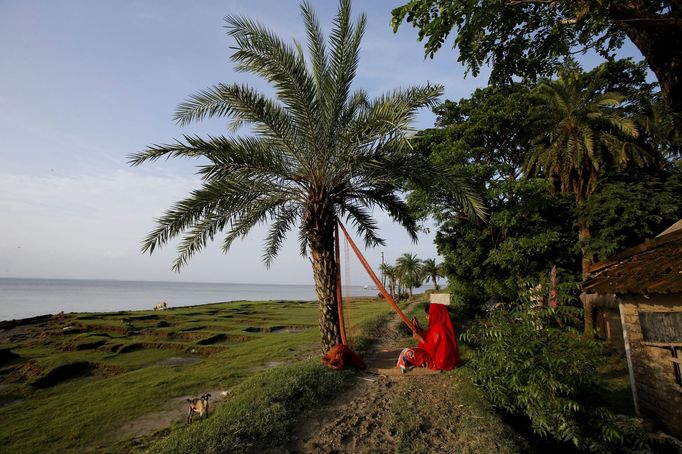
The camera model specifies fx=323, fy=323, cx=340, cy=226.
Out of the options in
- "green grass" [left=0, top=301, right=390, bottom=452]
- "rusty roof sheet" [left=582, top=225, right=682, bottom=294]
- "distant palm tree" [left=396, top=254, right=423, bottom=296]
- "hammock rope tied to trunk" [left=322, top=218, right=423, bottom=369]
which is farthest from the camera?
"distant palm tree" [left=396, top=254, right=423, bottom=296]

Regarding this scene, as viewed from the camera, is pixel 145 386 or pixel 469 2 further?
pixel 145 386

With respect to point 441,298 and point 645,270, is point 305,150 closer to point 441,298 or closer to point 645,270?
point 441,298

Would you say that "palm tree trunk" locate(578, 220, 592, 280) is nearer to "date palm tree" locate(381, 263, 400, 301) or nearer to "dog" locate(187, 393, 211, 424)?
"dog" locate(187, 393, 211, 424)

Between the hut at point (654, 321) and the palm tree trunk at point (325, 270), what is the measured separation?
6.72m

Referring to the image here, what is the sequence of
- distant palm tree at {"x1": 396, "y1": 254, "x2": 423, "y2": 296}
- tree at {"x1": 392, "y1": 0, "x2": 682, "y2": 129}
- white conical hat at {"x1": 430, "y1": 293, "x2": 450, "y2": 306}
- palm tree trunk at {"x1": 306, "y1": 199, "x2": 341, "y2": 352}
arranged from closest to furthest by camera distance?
1. tree at {"x1": 392, "y1": 0, "x2": 682, "y2": 129}
2. white conical hat at {"x1": 430, "y1": 293, "x2": 450, "y2": 306}
3. palm tree trunk at {"x1": 306, "y1": 199, "x2": 341, "y2": 352}
4. distant palm tree at {"x1": 396, "y1": 254, "x2": 423, "y2": 296}

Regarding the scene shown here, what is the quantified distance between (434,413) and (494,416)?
1.02 meters

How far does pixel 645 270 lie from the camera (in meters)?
7.45

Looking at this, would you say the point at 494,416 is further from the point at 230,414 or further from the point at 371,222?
the point at 371,222

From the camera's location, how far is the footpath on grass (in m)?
4.89

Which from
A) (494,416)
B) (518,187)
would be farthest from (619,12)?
(518,187)

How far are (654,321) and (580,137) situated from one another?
11.2m

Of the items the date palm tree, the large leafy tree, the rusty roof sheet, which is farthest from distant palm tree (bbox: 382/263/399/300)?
the rusty roof sheet

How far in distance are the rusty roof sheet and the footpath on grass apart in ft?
13.9

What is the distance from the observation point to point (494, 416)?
567 centimetres
